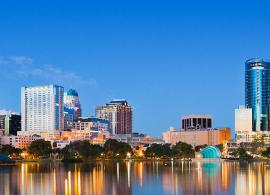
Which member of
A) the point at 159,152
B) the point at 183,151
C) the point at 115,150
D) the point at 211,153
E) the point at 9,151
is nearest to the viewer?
the point at 115,150

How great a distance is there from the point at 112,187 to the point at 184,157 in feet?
448

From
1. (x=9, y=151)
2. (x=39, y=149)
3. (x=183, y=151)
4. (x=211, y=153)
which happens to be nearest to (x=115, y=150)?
(x=39, y=149)

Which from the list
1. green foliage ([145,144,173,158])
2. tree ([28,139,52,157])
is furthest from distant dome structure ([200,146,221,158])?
tree ([28,139,52,157])

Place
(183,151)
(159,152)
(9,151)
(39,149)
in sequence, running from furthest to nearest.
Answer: (183,151) → (159,152) → (9,151) → (39,149)

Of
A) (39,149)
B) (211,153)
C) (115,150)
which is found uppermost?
(39,149)

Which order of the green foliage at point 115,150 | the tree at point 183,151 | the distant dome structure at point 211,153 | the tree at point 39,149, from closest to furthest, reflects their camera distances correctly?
the tree at point 39,149 < the green foliage at point 115,150 < the distant dome structure at point 211,153 < the tree at point 183,151

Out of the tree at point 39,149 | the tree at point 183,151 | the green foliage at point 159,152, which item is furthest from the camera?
the tree at point 183,151

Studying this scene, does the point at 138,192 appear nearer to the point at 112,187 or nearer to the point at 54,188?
the point at 112,187

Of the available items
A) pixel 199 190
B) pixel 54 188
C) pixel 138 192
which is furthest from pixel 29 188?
pixel 199 190

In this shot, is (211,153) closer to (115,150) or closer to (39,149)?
(115,150)

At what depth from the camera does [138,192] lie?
39.1 meters

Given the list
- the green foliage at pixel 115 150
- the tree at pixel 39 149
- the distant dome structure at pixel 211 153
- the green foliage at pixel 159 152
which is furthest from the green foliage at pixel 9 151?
the distant dome structure at pixel 211 153

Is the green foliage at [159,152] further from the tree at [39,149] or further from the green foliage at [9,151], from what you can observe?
the green foliage at [9,151]

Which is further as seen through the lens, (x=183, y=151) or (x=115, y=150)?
(x=183, y=151)
